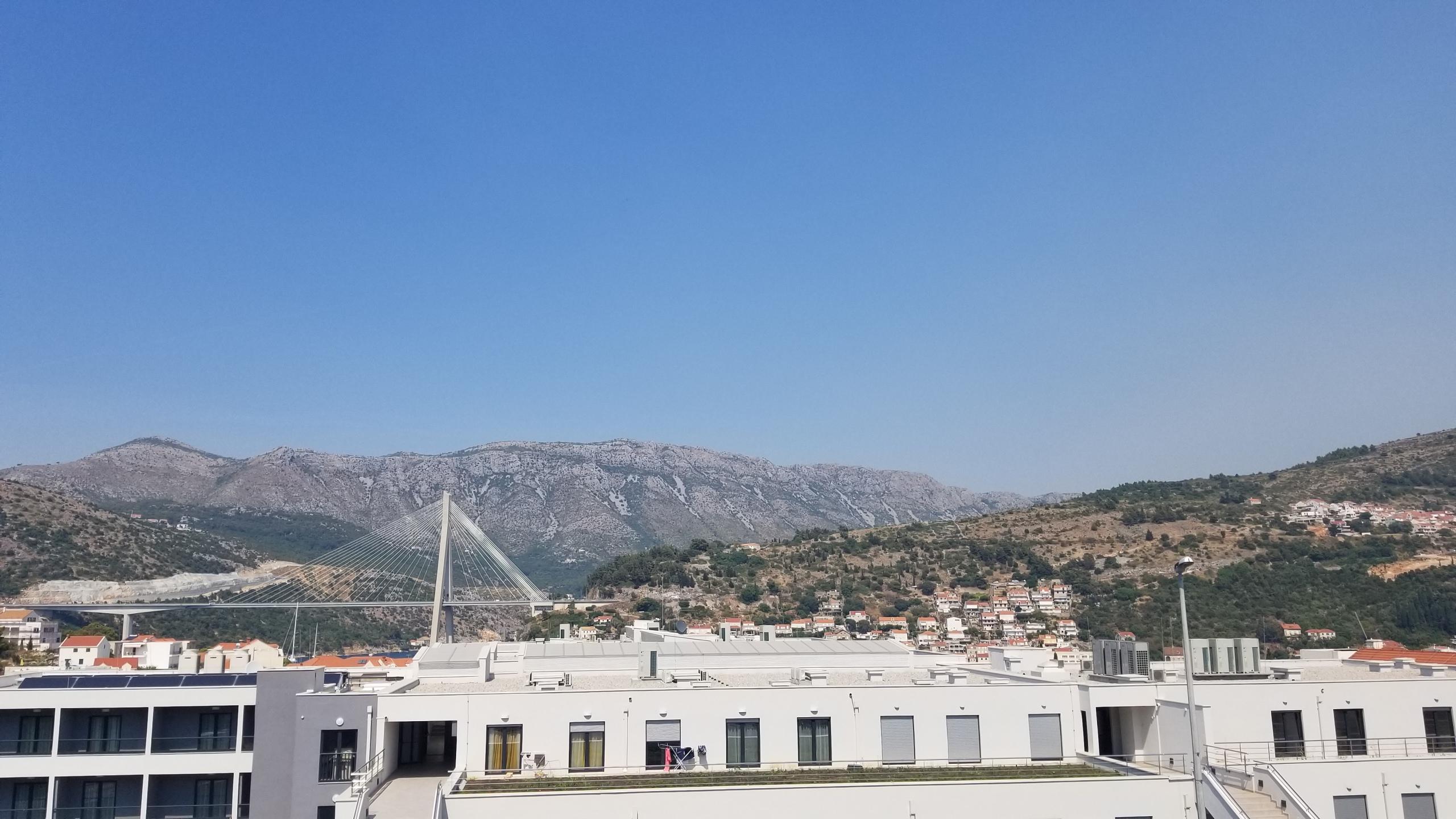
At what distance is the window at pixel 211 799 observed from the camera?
2634cm

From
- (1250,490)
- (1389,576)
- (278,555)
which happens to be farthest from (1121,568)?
(278,555)

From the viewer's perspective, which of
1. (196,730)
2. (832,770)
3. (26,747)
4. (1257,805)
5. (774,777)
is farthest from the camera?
(196,730)

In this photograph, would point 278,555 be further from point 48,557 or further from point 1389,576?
point 1389,576

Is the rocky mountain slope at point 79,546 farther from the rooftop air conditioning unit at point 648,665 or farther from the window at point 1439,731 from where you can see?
the window at point 1439,731

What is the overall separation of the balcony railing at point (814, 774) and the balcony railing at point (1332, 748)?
4.21ft

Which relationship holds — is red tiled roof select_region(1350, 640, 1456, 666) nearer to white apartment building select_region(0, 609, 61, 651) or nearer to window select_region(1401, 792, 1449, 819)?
window select_region(1401, 792, 1449, 819)

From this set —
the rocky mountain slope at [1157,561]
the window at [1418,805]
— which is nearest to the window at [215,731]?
the window at [1418,805]

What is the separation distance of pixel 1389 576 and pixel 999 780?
77.0 meters

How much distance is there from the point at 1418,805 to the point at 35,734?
29.6m

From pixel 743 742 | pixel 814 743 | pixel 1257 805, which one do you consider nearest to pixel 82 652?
pixel 743 742

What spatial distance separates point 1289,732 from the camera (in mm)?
23688

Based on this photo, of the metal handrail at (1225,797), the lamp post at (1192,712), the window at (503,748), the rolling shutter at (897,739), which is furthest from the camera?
the rolling shutter at (897,739)

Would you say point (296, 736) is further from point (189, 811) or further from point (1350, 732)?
point (1350, 732)

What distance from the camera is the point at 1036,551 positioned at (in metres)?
108
